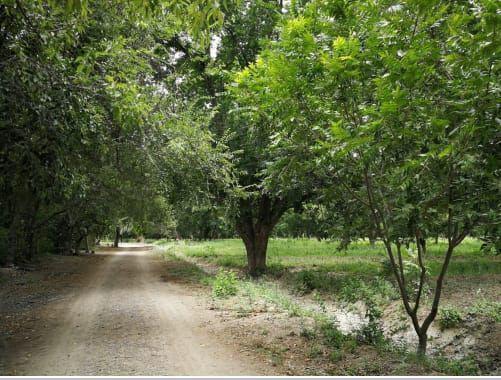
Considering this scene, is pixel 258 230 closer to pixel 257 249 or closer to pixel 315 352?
pixel 257 249

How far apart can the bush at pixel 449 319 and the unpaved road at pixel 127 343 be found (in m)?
5.06

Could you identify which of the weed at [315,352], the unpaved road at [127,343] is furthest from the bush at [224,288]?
the weed at [315,352]

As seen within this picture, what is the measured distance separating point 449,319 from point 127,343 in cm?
703

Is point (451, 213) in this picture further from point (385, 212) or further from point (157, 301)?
point (157, 301)

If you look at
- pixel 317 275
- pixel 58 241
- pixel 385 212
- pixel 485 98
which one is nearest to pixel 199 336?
pixel 385 212

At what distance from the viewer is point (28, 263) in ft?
70.4

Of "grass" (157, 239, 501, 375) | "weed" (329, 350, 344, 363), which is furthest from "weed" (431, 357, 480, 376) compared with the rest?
"weed" (329, 350, 344, 363)

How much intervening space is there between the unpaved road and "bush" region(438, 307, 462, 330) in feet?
16.6

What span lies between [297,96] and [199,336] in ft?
16.4

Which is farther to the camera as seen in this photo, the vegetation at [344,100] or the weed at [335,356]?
the weed at [335,356]

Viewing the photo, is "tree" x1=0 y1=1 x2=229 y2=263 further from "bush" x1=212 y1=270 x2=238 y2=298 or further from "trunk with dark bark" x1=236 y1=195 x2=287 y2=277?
"trunk with dark bark" x1=236 y1=195 x2=287 y2=277

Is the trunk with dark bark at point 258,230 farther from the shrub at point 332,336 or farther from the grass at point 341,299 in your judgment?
the shrub at point 332,336

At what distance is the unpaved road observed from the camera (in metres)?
6.33

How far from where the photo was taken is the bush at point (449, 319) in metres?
9.43
